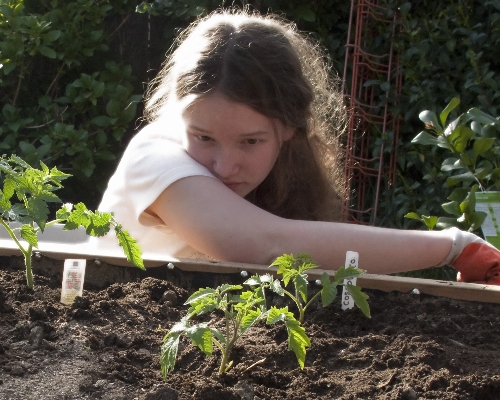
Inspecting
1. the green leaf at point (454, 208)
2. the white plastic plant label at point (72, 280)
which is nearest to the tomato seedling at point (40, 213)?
the white plastic plant label at point (72, 280)

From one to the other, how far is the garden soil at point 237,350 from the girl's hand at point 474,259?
13.8 inches

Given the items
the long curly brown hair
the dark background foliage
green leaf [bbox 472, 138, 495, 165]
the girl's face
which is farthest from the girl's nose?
the dark background foliage

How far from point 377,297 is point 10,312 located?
0.77m

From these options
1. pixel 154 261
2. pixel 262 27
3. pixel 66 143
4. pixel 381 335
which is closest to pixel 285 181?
pixel 262 27

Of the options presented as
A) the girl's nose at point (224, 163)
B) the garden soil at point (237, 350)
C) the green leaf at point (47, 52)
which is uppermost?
the green leaf at point (47, 52)

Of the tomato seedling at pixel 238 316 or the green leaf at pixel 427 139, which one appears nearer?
the tomato seedling at pixel 238 316

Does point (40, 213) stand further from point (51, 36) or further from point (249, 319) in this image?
point (51, 36)

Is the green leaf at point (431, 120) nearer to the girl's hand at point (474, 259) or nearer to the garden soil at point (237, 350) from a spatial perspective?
the girl's hand at point (474, 259)

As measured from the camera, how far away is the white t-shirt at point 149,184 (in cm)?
196

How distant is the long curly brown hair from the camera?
2.05 metres

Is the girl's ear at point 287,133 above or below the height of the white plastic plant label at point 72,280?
above

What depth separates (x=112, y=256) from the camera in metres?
1.64

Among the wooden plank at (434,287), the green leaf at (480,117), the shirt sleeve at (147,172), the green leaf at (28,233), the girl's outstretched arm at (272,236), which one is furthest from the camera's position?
the green leaf at (480,117)

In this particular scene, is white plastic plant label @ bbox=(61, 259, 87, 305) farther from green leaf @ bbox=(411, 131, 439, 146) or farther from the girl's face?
green leaf @ bbox=(411, 131, 439, 146)
